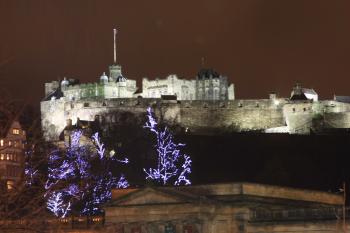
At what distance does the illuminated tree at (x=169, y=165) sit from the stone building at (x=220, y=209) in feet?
74.6

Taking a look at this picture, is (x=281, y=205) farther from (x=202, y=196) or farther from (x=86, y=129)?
(x=86, y=129)

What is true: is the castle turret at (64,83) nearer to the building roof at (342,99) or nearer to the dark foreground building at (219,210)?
the building roof at (342,99)

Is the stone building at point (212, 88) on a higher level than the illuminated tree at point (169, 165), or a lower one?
higher

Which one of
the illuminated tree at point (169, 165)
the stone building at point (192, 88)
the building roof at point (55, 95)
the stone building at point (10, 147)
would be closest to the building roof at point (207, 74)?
the stone building at point (192, 88)

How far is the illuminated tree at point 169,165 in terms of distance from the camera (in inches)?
2790

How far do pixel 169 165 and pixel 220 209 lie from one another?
36.1 metres

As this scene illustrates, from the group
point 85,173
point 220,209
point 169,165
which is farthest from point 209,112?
point 220,209

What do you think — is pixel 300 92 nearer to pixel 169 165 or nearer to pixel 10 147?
pixel 169 165

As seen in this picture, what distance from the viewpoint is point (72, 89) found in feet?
424

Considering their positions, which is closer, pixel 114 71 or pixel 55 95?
pixel 55 95

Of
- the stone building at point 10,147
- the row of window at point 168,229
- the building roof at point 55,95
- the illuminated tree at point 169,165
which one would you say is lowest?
the row of window at point 168,229

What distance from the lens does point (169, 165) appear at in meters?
78.4

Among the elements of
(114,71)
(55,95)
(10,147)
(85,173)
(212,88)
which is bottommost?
(85,173)

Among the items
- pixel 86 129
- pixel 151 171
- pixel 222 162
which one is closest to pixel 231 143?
pixel 222 162
